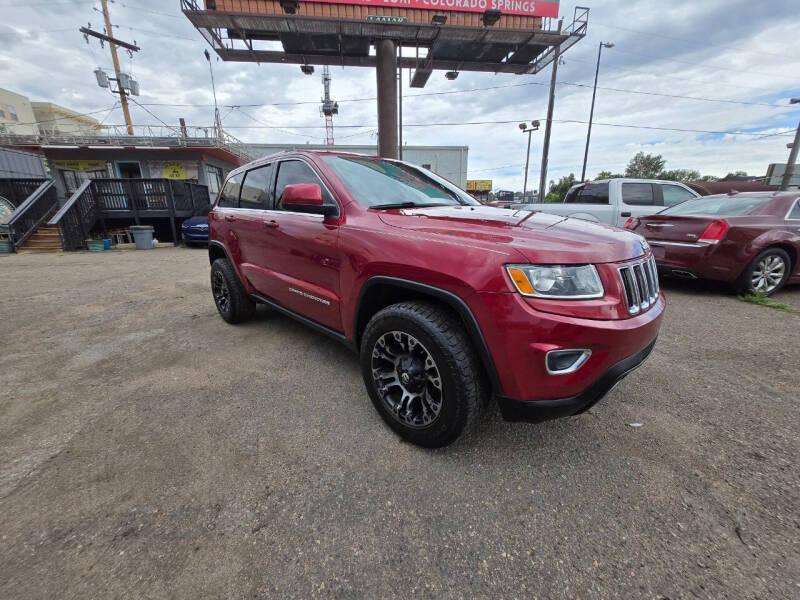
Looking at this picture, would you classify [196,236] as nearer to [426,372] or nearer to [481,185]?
[426,372]

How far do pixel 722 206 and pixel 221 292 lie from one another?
6740 millimetres

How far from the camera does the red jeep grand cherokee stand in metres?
1.48

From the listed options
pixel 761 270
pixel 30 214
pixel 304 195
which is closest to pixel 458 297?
pixel 304 195

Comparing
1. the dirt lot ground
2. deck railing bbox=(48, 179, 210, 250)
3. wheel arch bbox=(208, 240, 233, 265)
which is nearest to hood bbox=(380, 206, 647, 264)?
the dirt lot ground

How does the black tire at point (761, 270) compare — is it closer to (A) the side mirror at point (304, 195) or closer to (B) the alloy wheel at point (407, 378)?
(B) the alloy wheel at point (407, 378)

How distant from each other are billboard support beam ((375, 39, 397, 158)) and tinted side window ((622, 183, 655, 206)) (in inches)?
414

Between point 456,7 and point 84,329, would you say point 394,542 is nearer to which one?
point 84,329

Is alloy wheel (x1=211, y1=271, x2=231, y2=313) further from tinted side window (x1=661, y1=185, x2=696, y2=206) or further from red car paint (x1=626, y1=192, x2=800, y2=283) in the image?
tinted side window (x1=661, y1=185, x2=696, y2=206)

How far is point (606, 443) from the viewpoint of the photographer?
1949mm

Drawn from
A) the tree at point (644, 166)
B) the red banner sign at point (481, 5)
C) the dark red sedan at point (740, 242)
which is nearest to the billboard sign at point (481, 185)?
the tree at point (644, 166)

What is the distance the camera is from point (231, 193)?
3766 millimetres

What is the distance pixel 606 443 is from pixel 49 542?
8.71ft

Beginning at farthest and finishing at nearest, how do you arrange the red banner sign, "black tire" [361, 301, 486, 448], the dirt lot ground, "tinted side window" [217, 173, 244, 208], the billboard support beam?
1. the billboard support beam
2. the red banner sign
3. "tinted side window" [217, 173, 244, 208]
4. "black tire" [361, 301, 486, 448]
5. the dirt lot ground

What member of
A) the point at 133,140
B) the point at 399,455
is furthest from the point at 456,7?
the point at 399,455
